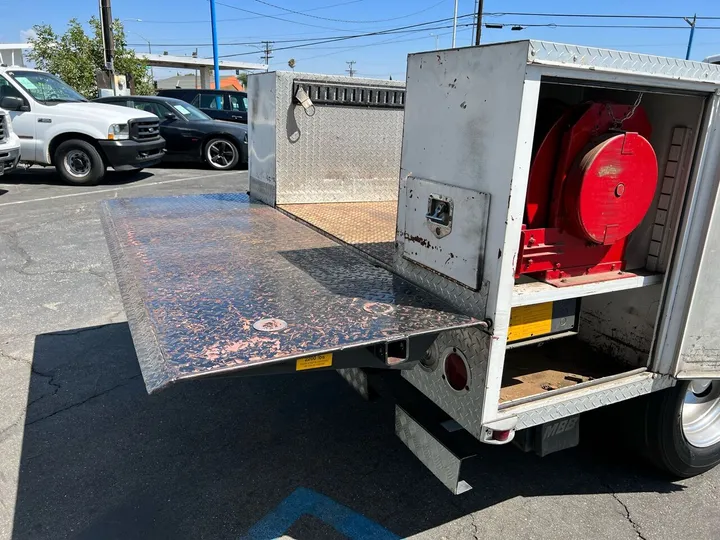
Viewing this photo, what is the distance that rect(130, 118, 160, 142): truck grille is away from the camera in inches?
442

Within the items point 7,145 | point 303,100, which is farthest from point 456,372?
point 7,145

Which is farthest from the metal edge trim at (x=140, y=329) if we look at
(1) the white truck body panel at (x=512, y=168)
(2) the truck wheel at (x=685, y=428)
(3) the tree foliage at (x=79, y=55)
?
(3) the tree foliage at (x=79, y=55)

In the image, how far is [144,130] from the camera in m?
11.6

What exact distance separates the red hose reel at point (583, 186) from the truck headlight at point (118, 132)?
34.3ft

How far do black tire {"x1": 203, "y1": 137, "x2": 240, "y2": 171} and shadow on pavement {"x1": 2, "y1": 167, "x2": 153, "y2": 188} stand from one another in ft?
4.79

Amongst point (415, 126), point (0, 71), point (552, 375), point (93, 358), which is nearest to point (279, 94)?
point (415, 126)

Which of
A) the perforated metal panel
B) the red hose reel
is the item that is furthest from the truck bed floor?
the perforated metal panel

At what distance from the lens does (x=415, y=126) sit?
235 cm

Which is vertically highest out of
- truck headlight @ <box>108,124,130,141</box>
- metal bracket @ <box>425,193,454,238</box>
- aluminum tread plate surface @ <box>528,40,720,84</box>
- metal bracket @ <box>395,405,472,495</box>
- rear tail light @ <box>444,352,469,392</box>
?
aluminum tread plate surface @ <box>528,40,720,84</box>

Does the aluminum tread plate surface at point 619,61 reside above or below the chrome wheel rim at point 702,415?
above

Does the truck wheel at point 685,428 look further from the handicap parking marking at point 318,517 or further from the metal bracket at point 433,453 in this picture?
the handicap parking marking at point 318,517

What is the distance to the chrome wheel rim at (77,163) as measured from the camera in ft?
36.6

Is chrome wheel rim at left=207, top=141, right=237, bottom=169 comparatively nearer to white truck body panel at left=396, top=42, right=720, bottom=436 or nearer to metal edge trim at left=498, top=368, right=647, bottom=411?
white truck body panel at left=396, top=42, right=720, bottom=436

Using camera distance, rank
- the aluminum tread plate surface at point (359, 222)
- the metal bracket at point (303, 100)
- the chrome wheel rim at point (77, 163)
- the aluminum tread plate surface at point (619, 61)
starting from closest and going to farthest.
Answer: the aluminum tread plate surface at point (619, 61) < the aluminum tread plate surface at point (359, 222) < the metal bracket at point (303, 100) < the chrome wheel rim at point (77, 163)
